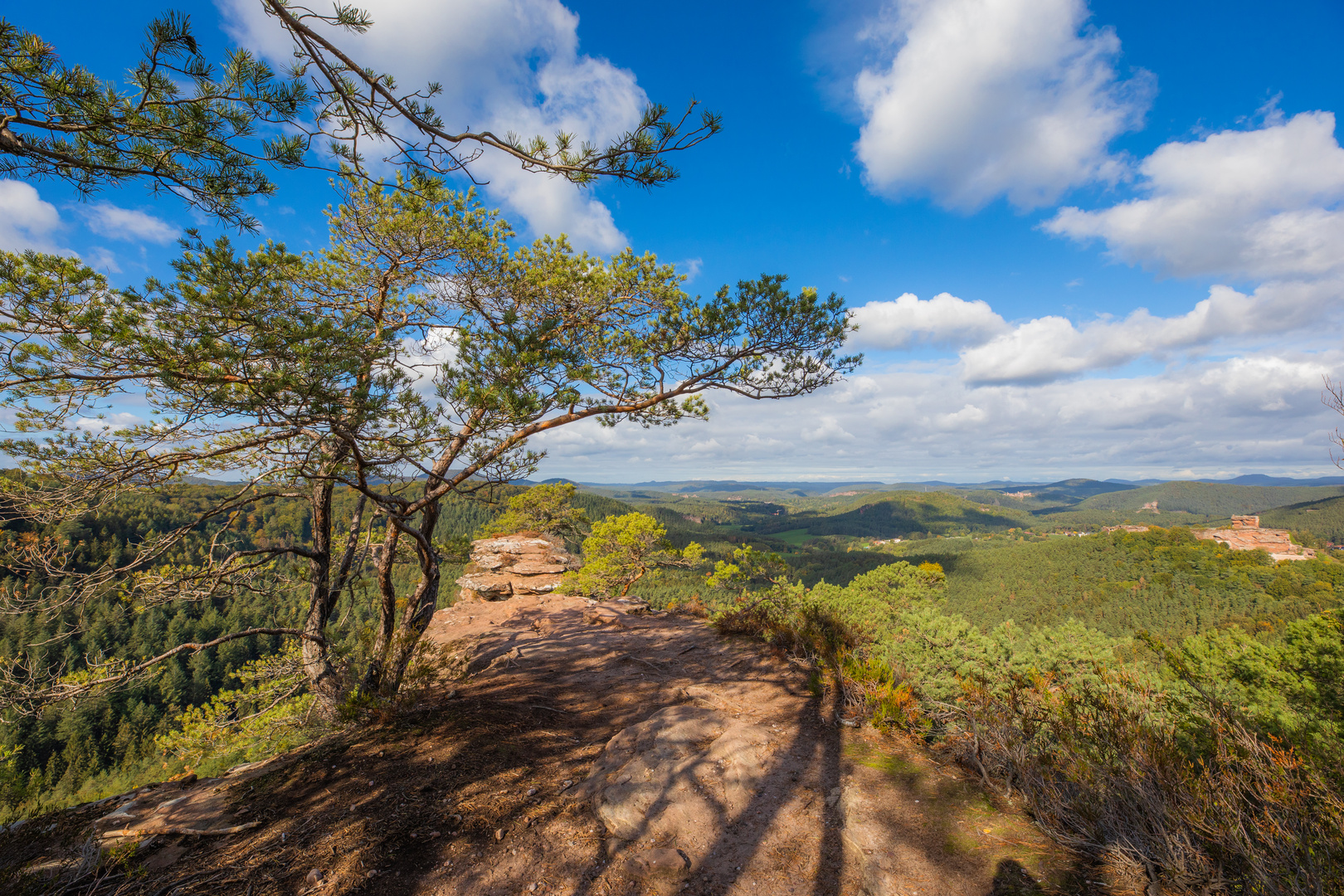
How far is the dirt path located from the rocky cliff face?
1072 centimetres

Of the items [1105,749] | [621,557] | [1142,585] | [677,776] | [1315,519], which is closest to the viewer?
[1105,749]

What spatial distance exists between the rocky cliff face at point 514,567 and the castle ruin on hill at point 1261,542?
104619 millimetres

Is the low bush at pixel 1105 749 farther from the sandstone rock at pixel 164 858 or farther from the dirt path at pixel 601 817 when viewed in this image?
the sandstone rock at pixel 164 858

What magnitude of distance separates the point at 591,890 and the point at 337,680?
5.10 metres

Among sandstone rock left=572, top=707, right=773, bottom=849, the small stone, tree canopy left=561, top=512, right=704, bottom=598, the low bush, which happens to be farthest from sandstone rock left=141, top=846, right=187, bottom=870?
tree canopy left=561, top=512, right=704, bottom=598

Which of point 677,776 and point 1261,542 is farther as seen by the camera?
point 1261,542

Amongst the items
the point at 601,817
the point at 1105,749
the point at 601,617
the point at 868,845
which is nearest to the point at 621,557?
the point at 601,617

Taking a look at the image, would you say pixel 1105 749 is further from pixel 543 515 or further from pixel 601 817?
pixel 543 515

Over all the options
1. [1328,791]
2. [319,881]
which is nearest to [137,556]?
[319,881]

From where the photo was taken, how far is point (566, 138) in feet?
10.3

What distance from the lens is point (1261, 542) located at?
75.2 metres

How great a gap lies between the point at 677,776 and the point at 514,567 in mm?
14630

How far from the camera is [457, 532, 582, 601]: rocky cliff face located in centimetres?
1572

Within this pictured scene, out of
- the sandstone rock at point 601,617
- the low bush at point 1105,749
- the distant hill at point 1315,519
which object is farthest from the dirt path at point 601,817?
the distant hill at point 1315,519
